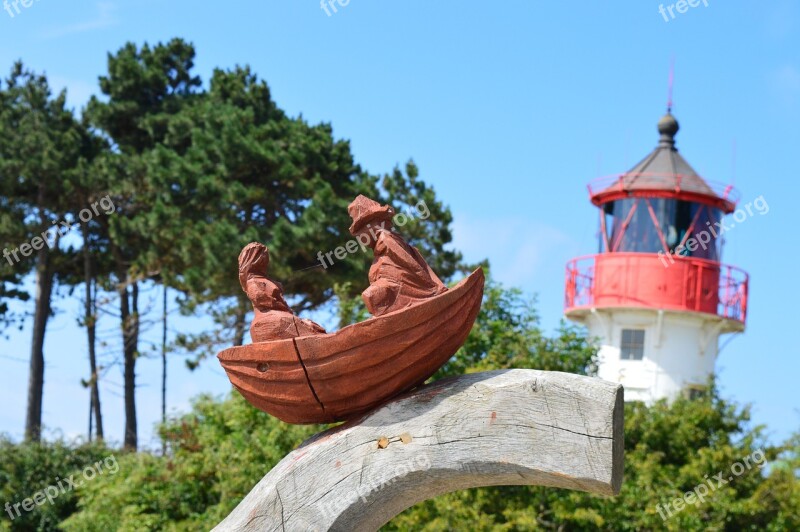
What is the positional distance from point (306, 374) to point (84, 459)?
10245 mm

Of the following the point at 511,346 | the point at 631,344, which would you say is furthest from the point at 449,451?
the point at 631,344

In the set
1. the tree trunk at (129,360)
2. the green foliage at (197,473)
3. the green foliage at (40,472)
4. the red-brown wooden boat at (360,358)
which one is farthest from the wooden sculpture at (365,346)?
the tree trunk at (129,360)

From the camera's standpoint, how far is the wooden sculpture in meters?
3.54

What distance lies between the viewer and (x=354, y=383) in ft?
11.8

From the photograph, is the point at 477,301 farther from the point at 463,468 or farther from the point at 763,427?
the point at 763,427

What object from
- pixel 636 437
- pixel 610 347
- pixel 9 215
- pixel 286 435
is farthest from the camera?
pixel 9 215

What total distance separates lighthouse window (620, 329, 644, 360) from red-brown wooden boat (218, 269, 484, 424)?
11561 millimetres

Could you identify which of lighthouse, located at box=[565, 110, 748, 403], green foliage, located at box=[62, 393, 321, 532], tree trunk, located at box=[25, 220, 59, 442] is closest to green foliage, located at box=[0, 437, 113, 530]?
green foliage, located at box=[62, 393, 321, 532]

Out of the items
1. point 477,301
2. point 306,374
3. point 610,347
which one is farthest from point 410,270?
point 610,347

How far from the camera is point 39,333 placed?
17.9 m

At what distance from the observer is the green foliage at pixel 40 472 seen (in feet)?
39.4

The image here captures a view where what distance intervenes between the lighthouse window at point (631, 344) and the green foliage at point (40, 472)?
23.7 feet

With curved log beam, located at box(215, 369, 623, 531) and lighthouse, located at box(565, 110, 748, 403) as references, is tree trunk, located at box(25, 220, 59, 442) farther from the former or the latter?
curved log beam, located at box(215, 369, 623, 531)

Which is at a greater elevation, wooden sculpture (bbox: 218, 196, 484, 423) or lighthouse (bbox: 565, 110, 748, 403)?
lighthouse (bbox: 565, 110, 748, 403)
